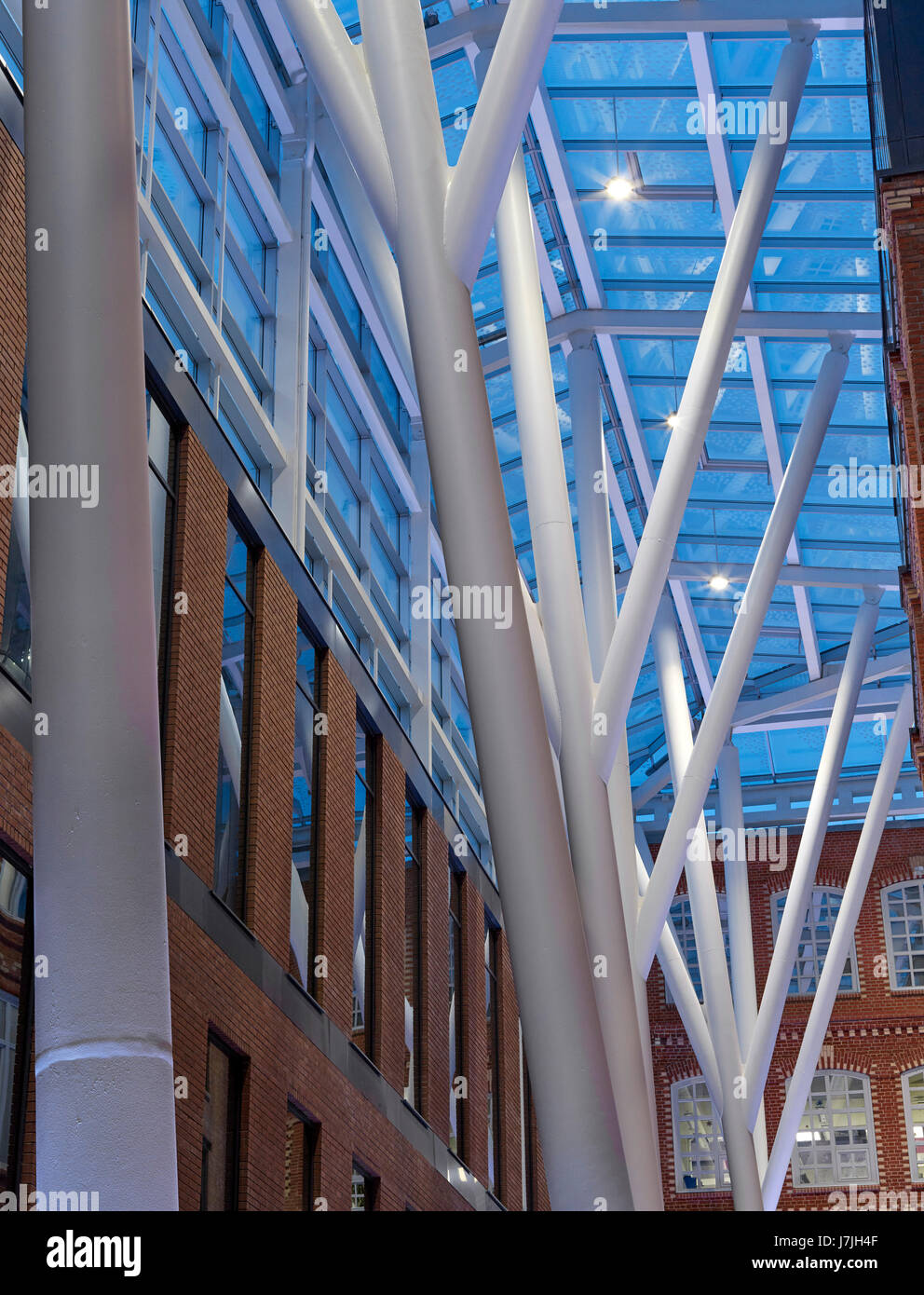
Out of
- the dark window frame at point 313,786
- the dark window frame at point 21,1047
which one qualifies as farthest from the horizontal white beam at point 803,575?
the dark window frame at point 21,1047

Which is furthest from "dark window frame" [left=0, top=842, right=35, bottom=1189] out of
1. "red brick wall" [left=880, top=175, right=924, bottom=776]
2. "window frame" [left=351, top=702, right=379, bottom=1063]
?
"window frame" [left=351, top=702, right=379, bottom=1063]

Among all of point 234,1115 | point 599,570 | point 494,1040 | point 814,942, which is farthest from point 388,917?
point 814,942

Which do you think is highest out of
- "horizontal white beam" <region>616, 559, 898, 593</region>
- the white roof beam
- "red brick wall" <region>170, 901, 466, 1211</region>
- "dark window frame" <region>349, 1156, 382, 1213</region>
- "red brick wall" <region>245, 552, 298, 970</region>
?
the white roof beam

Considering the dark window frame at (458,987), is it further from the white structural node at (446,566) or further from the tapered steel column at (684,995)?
the white structural node at (446,566)

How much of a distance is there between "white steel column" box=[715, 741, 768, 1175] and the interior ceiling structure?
13.3ft

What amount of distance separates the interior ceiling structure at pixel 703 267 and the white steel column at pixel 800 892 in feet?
13.2

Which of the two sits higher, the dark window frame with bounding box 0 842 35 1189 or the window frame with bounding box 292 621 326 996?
→ the window frame with bounding box 292 621 326 996

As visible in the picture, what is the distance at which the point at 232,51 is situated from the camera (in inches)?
1021

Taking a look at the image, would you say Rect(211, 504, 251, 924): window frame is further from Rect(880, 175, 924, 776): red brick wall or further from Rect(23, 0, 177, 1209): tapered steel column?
Rect(23, 0, 177, 1209): tapered steel column

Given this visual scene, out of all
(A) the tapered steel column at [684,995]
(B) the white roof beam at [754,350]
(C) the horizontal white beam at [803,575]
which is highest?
(B) the white roof beam at [754,350]

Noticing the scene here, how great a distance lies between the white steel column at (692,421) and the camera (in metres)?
18.0

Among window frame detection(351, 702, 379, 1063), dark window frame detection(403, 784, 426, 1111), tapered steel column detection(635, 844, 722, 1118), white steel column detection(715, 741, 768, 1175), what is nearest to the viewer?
window frame detection(351, 702, 379, 1063)

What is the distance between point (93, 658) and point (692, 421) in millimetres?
13140

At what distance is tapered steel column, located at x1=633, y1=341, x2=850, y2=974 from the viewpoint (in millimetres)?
22516
